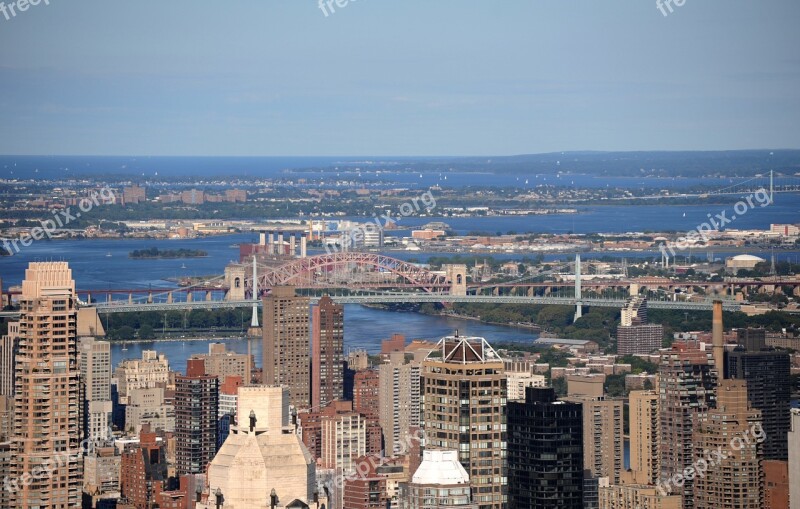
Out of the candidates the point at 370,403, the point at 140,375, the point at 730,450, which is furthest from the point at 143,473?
the point at 140,375

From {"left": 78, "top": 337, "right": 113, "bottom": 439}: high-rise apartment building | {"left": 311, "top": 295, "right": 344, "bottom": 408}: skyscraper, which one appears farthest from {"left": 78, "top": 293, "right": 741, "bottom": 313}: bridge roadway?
{"left": 78, "top": 337, "right": 113, "bottom": 439}: high-rise apartment building

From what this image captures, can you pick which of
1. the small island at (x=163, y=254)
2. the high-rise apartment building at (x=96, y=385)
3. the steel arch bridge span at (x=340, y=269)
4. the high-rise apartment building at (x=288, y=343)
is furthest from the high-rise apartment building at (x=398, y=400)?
the small island at (x=163, y=254)

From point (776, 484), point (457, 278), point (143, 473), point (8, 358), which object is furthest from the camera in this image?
point (457, 278)

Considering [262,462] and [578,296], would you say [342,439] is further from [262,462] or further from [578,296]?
[578,296]

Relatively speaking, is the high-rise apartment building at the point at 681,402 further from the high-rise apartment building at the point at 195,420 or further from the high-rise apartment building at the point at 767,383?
the high-rise apartment building at the point at 195,420

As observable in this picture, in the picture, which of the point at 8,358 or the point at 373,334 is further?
the point at 373,334

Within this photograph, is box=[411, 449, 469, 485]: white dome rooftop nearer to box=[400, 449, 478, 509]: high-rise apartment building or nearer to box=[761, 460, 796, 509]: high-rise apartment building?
box=[400, 449, 478, 509]: high-rise apartment building
